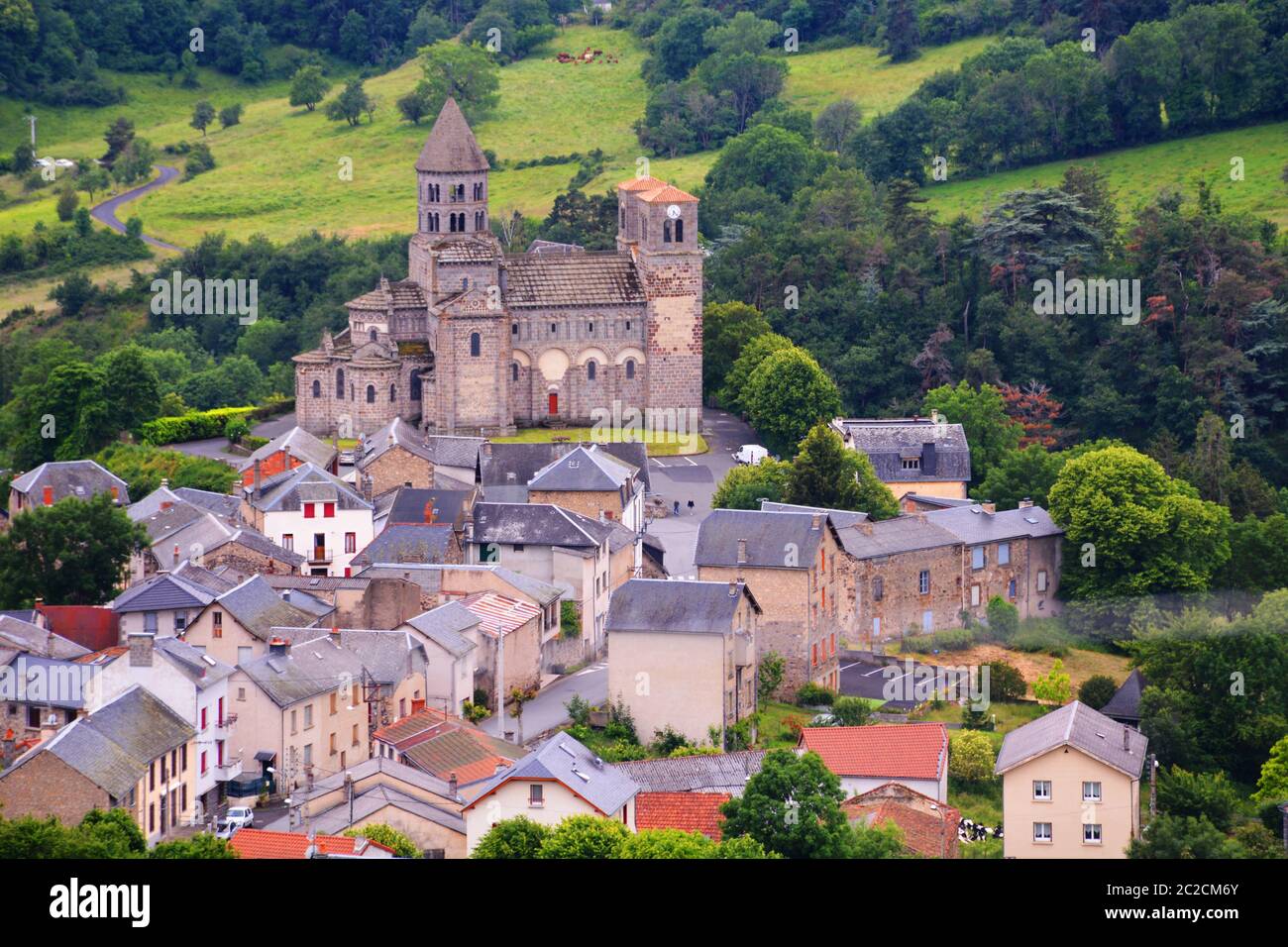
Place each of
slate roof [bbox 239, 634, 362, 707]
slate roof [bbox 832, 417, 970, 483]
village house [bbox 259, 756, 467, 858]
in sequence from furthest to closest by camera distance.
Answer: slate roof [bbox 832, 417, 970, 483], slate roof [bbox 239, 634, 362, 707], village house [bbox 259, 756, 467, 858]

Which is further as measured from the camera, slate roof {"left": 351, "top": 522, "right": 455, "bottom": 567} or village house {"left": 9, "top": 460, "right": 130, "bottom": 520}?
village house {"left": 9, "top": 460, "right": 130, "bottom": 520}

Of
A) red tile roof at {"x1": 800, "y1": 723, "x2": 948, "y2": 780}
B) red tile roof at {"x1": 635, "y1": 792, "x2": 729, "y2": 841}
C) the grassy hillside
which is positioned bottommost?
red tile roof at {"x1": 635, "y1": 792, "x2": 729, "y2": 841}

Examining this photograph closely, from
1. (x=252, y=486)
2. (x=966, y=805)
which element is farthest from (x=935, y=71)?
(x=966, y=805)

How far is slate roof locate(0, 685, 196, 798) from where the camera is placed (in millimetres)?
43156

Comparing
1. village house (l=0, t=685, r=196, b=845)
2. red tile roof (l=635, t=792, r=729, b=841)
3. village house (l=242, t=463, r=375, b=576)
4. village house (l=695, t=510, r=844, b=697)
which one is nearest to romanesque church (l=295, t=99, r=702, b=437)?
village house (l=242, t=463, r=375, b=576)

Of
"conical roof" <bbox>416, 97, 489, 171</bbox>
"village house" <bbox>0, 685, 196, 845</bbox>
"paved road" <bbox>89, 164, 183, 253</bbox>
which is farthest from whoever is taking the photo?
"paved road" <bbox>89, 164, 183, 253</bbox>

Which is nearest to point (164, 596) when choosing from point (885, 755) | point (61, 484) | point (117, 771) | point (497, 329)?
point (117, 771)

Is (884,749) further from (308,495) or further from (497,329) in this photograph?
(497,329)

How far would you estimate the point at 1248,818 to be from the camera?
50.3 m

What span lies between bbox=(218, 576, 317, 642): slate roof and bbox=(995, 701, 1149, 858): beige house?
62.8 feet

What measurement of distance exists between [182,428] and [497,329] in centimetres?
1289

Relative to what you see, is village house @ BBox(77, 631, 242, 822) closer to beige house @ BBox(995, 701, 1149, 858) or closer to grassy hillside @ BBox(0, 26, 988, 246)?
beige house @ BBox(995, 701, 1149, 858)

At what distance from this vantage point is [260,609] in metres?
55.6

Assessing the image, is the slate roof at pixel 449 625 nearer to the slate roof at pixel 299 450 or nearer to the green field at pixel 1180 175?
the slate roof at pixel 299 450
